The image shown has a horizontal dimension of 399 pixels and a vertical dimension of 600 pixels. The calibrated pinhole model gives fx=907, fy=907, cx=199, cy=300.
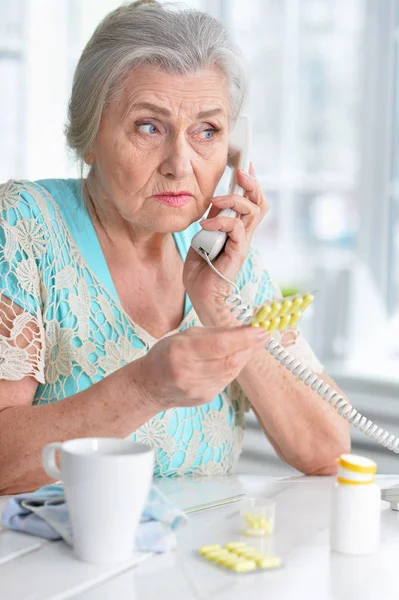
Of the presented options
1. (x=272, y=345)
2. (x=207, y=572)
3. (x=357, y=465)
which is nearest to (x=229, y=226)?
(x=272, y=345)

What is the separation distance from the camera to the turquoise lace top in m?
1.59

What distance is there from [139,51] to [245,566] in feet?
3.13

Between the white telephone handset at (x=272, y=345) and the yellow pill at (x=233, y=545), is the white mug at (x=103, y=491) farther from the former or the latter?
the white telephone handset at (x=272, y=345)

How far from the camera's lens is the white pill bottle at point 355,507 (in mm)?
1103

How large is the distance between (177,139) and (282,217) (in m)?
2.38

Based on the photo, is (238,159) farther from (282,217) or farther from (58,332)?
(282,217)

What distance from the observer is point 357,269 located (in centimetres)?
358

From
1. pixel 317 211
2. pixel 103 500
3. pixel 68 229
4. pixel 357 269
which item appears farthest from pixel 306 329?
pixel 103 500

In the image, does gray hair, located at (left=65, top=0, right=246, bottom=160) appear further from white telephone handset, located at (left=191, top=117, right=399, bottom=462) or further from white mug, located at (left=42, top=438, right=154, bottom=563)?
white mug, located at (left=42, top=438, right=154, bottom=563)

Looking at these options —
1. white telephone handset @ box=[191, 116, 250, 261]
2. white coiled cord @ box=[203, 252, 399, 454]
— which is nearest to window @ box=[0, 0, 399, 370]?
white telephone handset @ box=[191, 116, 250, 261]

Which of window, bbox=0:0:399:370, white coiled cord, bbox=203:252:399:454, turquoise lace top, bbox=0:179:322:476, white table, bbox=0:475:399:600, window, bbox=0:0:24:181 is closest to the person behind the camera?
white table, bbox=0:475:399:600

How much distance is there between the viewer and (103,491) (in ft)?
3.25

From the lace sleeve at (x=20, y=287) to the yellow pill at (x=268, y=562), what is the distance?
62cm

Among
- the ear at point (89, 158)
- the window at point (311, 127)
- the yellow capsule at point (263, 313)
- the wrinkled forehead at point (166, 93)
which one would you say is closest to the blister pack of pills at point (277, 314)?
the yellow capsule at point (263, 313)
